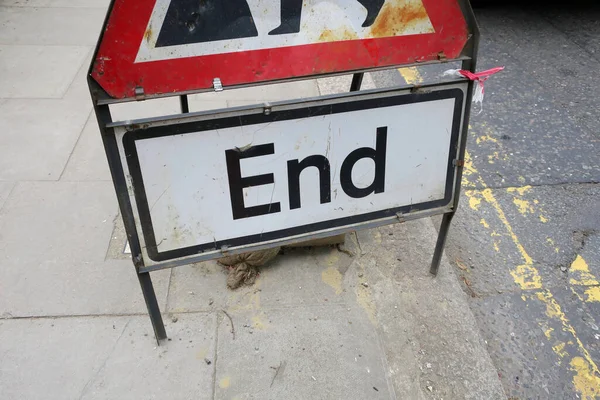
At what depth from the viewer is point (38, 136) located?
3861 mm

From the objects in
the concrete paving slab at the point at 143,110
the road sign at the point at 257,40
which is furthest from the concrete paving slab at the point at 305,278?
the concrete paving slab at the point at 143,110

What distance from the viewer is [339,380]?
2221 mm

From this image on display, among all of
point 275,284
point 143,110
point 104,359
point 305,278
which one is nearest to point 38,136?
point 143,110

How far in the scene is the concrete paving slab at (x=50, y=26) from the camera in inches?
215

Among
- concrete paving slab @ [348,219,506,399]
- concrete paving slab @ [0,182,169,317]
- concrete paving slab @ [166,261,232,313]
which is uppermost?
concrete paving slab @ [0,182,169,317]

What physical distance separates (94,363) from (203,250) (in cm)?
75

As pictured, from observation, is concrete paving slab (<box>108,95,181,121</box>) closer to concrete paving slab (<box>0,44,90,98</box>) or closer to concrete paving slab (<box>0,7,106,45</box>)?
concrete paving slab (<box>0,44,90,98</box>)

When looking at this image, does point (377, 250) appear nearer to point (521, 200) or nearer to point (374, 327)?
point (374, 327)

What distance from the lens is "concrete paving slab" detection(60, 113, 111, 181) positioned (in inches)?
136

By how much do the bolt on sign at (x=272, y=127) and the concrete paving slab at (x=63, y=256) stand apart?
1.64ft

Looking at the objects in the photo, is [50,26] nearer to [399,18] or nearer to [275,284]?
[275,284]

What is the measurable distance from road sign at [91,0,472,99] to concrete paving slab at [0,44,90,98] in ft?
10.3

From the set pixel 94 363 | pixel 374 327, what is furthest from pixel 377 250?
pixel 94 363

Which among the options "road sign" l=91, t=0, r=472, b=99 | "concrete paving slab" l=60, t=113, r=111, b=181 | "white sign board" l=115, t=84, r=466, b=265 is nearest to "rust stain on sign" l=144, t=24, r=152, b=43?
"road sign" l=91, t=0, r=472, b=99
